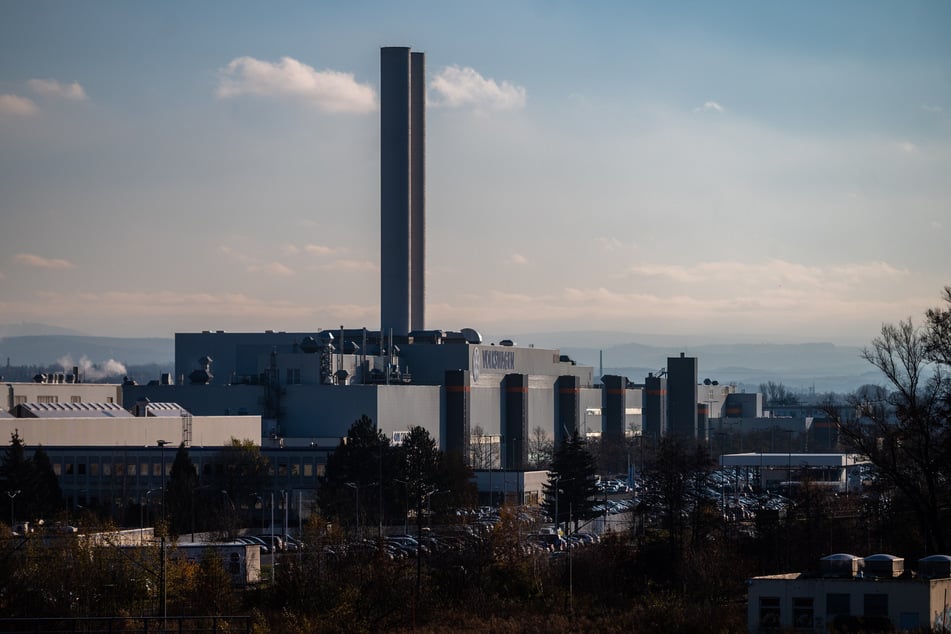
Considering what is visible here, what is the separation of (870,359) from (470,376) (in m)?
65.6

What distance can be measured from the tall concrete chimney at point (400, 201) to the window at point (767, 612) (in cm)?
9719

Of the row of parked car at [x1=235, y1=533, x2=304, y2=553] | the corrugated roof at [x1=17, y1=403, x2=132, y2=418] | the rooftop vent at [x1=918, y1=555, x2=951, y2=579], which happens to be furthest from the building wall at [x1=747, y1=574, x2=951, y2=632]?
the corrugated roof at [x1=17, y1=403, x2=132, y2=418]

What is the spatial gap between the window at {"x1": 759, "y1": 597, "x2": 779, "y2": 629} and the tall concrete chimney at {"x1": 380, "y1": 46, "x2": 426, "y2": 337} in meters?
97.2

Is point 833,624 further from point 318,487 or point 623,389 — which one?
point 623,389

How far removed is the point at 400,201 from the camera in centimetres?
13762

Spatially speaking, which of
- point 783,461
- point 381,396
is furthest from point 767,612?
point 783,461

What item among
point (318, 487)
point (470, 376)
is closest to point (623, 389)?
point (470, 376)

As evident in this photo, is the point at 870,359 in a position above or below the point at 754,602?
above

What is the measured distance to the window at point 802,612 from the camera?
128 feet

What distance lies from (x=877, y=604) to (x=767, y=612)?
2.86 metres

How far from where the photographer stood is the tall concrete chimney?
136m

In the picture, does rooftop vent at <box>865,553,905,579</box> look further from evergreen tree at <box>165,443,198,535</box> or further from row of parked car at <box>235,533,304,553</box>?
evergreen tree at <box>165,443,198,535</box>

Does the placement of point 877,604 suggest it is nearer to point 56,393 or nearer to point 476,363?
point 56,393

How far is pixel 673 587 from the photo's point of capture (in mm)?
56531
